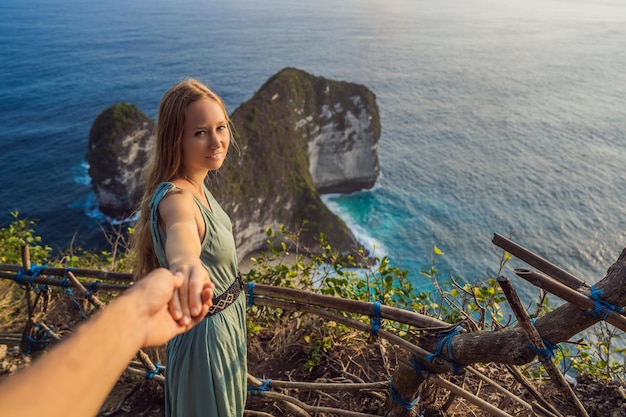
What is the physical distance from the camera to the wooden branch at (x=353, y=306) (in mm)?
3080

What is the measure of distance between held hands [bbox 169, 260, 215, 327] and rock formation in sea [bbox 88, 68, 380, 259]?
26.5m

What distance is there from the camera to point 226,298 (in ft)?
8.35

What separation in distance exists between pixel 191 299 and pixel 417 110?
→ 58.1m

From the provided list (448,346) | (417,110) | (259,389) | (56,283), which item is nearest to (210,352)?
(448,346)

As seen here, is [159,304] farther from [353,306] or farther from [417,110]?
[417,110]

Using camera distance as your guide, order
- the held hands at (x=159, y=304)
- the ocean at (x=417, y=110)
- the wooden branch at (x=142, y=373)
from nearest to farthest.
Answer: the held hands at (x=159, y=304)
the wooden branch at (x=142, y=373)
the ocean at (x=417, y=110)

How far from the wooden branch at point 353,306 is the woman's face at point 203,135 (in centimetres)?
155

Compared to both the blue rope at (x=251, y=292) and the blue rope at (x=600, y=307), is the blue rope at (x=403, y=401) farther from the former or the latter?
the blue rope at (x=600, y=307)

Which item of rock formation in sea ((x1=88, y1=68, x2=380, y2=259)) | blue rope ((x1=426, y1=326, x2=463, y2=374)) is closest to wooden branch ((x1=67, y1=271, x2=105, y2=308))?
blue rope ((x1=426, y1=326, x2=463, y2=374))

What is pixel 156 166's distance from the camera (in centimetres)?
250

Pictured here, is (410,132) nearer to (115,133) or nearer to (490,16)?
(115,133)

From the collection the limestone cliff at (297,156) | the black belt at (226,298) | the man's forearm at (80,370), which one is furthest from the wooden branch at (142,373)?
the limestone cliff at (297,156)

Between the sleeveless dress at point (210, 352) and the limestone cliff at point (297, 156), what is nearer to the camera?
the sleeveless dress at point (210, 352)

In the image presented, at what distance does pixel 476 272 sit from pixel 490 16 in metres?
113
